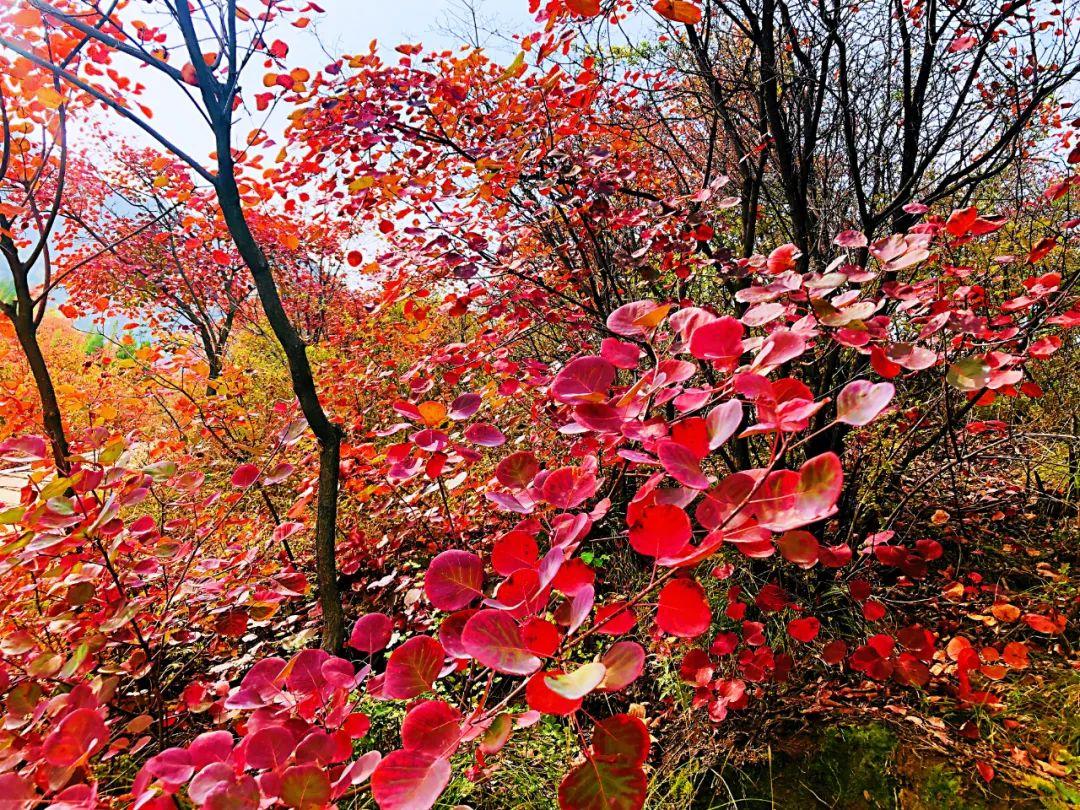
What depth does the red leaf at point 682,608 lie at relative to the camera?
0.48m

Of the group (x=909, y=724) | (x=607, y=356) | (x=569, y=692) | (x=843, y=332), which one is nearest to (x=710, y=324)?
(x=607, y=356)

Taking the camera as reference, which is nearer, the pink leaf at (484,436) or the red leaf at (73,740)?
the red leaf at (73,740)

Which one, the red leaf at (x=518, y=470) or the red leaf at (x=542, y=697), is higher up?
the red leaf at (x=518, y=470)

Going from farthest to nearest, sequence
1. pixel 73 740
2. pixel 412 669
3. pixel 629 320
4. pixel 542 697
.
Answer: pixel 629 320, pixel 73 740, pixel 412 669, pixel 542 697

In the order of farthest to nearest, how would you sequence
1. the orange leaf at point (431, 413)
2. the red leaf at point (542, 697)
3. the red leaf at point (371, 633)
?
the orange leaf at point (431, 413)
the red leaf at point (371, 633)
the red leaf at point (542, 697)

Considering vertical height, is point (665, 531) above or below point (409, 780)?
above

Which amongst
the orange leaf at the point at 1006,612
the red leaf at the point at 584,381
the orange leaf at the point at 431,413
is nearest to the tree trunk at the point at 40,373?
the orange leaf at the point at 431,413

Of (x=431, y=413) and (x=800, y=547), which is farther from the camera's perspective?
(x=431, y=413)

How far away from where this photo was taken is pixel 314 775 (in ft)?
1.74

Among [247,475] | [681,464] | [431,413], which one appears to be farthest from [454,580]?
[247,475]

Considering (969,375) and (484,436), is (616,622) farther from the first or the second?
(969,375)

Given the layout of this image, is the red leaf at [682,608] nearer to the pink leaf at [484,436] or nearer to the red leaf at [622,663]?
the red leaf at [622,663]

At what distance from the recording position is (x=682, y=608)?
1.61ft

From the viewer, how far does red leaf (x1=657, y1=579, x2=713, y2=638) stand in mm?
484
